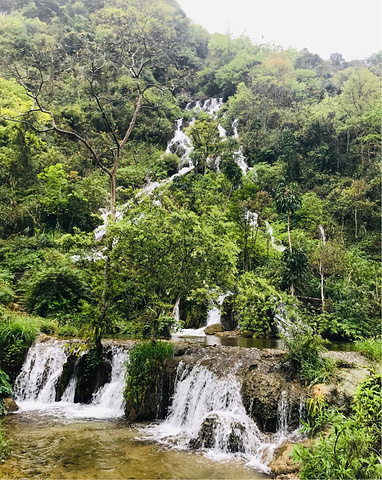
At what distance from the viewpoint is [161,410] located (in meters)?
8.34

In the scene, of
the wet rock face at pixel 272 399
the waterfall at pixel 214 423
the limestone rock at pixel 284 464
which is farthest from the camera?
the wet rock face at pixel 272 399

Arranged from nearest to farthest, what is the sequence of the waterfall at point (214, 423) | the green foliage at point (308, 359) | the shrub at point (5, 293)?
1. the waterfall at point (214, 423)
2. the green foliage at point (308, 359)
3. the shrub at point (5, 293)

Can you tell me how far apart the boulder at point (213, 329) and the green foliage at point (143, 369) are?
800cm

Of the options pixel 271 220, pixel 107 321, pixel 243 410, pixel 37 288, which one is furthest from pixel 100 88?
pixel 243 410

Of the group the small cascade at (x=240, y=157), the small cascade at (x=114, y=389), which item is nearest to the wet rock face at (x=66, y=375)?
the small cascade at (x=114, y=389)

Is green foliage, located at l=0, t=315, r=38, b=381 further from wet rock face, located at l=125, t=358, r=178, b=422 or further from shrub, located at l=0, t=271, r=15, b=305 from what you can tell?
wet rock face, located at l=125, t=358, r=178, b=422

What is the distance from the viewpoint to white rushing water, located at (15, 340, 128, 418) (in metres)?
8.94

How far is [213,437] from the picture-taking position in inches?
259

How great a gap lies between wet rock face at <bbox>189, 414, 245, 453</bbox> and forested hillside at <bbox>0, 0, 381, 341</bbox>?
2586 millimetres

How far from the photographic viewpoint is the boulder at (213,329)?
654 inches

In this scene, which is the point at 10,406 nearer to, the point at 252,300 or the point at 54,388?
the point at 54,388

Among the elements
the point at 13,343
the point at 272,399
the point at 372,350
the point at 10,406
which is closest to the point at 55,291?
the point at 13,343

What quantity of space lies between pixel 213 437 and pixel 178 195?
10.7 m

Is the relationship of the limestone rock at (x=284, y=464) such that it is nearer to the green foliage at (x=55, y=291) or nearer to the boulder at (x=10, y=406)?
the boulder at (x=10, y=406)
